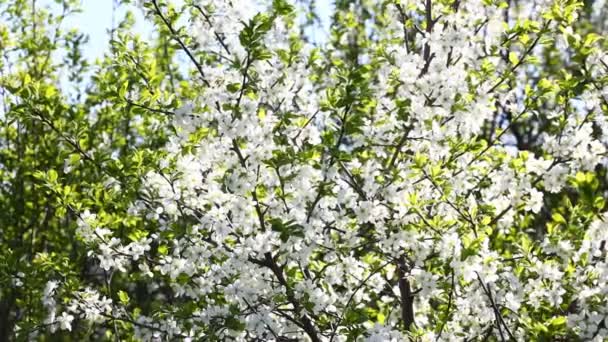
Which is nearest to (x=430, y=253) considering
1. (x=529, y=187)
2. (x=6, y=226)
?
(x=529, y=187)

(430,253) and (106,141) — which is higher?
(106,141)

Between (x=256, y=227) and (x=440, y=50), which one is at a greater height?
(x=440, y=50)

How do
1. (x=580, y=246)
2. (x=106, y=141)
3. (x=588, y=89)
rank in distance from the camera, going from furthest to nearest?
(x=106, y=141) → (x=588, y=89) → (x=580, y=246)

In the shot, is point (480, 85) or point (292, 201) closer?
point (292, 201)

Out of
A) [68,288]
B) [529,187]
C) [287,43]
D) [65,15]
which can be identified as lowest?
[68,288]

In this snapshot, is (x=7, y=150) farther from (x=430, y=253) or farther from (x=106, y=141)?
(x=430, y=253)

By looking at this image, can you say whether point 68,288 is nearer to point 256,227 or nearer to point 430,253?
point 256,227

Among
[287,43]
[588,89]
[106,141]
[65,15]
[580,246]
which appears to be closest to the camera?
[580,246]

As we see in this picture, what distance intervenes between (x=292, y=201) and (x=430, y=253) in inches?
32.6

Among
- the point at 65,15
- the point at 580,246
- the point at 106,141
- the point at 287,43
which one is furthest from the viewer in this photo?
the point at 65,15

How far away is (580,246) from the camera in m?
3.71

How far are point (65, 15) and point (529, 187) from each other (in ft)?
16.2

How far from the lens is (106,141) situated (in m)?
6.41

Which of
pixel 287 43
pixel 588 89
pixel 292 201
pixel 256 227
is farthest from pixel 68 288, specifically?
pixel 588 89
